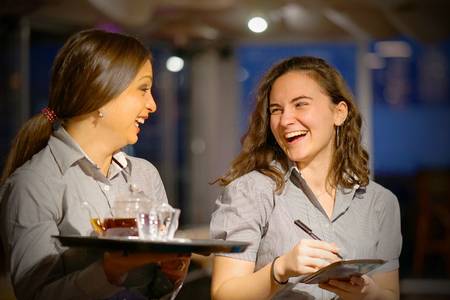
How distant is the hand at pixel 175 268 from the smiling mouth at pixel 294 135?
550 millimetres

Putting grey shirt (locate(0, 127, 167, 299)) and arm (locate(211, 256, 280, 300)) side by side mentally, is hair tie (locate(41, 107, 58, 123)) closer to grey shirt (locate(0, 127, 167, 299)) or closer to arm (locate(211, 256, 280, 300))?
grey shirt (locate(0, 127, 167, 299))

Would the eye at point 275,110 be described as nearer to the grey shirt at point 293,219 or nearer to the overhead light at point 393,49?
the grey shirt at point 293,219

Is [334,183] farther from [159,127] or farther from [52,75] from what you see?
[159,127]

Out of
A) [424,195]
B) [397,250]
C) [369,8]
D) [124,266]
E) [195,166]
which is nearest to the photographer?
[124,266]

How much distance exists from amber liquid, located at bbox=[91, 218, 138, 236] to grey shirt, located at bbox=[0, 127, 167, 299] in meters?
0.08

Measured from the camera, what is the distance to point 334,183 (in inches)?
102

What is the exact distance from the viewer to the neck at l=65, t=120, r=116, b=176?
218 cm

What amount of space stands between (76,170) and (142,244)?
437 millimetres

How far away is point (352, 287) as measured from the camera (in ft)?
7.34

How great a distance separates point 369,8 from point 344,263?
6.38 metres

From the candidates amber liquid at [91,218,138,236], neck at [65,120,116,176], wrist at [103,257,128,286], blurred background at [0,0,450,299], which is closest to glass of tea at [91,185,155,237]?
amber liquid at [91,218,138,236]

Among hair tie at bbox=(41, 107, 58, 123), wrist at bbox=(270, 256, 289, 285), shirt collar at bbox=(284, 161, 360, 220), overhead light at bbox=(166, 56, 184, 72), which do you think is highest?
overhead light at bbox=(166, 56, 184, 72)

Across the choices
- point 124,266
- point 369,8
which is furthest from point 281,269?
point 369,8

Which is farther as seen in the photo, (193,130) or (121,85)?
(193,130)
